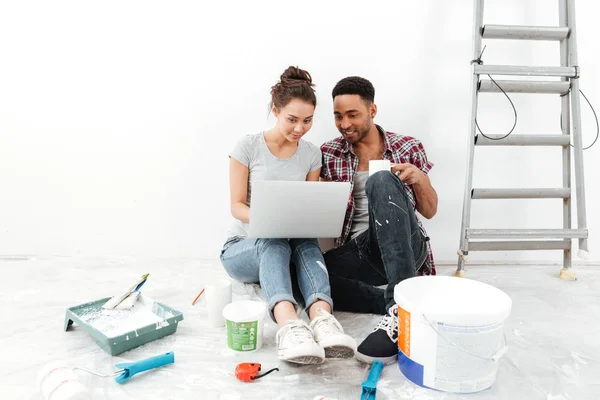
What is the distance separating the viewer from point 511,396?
2.87ft

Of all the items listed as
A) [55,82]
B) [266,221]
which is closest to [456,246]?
[266,221]

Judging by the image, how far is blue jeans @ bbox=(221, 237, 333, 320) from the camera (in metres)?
1.13

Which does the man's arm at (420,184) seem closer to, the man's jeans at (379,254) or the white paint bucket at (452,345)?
the man's jeans at (379,254)

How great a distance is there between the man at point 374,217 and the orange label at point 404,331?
9cm

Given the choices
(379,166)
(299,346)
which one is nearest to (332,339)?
(299,346)

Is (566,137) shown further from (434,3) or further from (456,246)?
(434,3)

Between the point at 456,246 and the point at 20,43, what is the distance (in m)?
2.16

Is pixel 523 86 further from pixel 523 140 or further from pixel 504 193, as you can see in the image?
pixel 504 193

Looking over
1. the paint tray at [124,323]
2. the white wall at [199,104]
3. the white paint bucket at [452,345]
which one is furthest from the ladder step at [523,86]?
the paint tray at [124,323]

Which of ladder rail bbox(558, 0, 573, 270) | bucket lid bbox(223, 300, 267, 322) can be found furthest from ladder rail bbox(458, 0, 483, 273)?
bucket lid bbox(223, 300, 267, 322)

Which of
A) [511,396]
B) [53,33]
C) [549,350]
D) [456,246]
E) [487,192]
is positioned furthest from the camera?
[456,246]

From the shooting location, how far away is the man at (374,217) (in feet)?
3.64

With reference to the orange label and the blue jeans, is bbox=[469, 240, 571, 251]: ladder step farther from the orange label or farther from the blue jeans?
the orange label

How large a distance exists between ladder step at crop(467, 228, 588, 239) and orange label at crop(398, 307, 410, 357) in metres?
0.88
